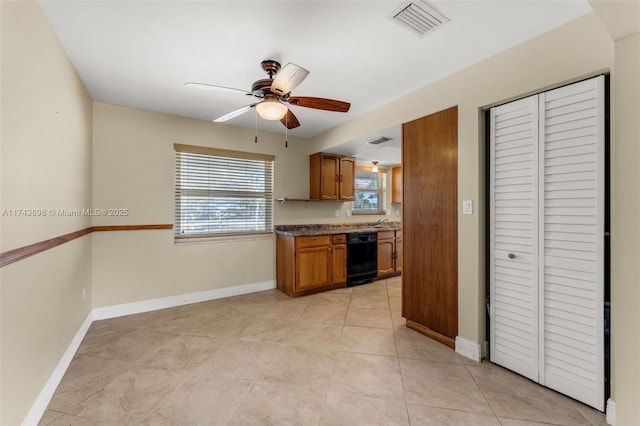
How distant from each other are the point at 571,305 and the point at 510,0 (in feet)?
6.45

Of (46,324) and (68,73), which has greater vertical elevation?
(68,73)

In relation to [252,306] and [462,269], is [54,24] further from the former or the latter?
[462,269]

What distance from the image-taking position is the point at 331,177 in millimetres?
4656

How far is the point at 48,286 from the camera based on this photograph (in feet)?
5.85

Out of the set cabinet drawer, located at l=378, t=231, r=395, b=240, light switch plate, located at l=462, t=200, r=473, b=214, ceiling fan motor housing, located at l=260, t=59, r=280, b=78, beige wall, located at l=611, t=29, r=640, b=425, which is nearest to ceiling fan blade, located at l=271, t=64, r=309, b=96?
ceiling fan motor housing, located at l=260, t=59, r=280, b=78

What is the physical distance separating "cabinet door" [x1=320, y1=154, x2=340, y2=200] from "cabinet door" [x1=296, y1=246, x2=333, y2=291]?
0.98 meters

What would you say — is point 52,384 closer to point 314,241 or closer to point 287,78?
point 287,78

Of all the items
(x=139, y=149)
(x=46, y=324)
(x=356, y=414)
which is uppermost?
(x=139, y=149)

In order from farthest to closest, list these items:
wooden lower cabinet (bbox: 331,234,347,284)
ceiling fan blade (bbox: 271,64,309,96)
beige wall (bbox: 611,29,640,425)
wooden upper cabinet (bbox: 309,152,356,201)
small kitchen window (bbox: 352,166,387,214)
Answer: small kitchen window (bbox: 352,166,387,214) < wooden upper cabinet (bbox: 309,152,356,201) < wooden lower cabinet (bbox: 331,234,347,284) < ceiling fan blade (bbox: 271,64,309,96) < beige wall (bbox: 611,29,640,425)

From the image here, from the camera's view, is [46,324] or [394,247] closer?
[46,324]

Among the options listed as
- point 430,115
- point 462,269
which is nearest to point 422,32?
point 430,115

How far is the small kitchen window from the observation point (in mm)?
5730

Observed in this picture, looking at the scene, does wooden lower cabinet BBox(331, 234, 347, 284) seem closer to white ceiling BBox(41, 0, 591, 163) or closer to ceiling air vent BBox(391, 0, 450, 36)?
white ceiling BBox(41, 0, 591, 163)

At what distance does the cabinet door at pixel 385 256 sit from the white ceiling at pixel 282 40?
2689mm
